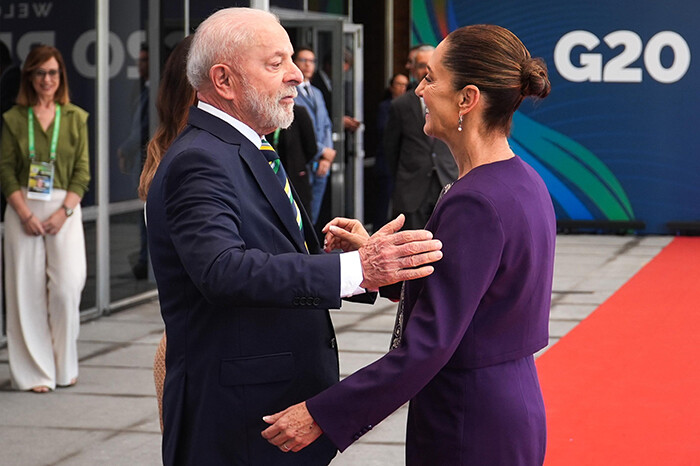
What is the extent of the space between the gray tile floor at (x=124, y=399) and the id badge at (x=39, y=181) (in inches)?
41.8

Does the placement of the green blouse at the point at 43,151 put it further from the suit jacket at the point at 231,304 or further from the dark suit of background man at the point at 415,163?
the suit jacket at the point at 231,304

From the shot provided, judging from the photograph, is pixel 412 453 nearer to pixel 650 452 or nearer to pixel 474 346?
A: pixel 474 346

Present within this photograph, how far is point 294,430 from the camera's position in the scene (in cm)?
224

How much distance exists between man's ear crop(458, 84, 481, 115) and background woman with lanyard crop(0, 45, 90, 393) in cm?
417

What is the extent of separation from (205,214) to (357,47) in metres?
10.7

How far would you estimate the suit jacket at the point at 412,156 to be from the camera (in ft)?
27.5

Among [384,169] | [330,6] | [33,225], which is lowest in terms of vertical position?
[384,169]

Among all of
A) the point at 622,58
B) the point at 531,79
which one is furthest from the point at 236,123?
the point at 622,58

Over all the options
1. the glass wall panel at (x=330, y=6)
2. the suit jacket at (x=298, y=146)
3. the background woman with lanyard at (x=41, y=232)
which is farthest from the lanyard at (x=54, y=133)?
the glass wall panel at (x=330, y=6)

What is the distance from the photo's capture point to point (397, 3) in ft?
48.6

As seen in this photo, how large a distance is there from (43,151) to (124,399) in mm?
1447

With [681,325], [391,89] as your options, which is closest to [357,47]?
[391,89]

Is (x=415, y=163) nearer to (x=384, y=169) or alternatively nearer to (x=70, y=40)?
(x=70, y=40)

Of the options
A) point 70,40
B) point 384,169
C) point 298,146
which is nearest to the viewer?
point 70,40
